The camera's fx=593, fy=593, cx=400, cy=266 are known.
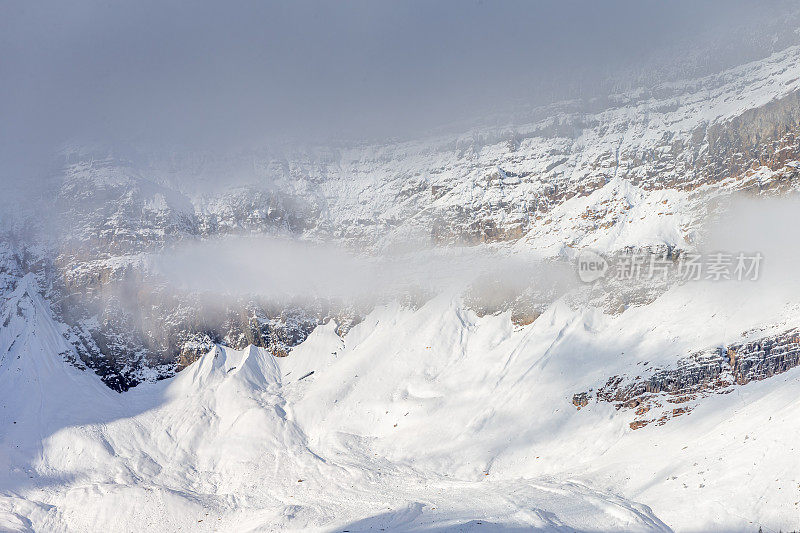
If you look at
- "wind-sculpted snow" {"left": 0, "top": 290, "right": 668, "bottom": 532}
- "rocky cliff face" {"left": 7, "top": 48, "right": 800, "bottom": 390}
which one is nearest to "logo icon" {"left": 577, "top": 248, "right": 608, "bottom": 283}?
"rocky cliff face" {"left": 7, "top": 48, "right": 800, "bottom": 390}

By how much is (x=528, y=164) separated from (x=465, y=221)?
22803 mm

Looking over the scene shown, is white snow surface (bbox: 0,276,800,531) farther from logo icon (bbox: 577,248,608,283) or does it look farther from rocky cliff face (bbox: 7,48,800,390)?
logo icon (bbox: 577,248,608,283)

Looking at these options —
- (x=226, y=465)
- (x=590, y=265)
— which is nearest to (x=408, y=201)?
(x=590, y=265)

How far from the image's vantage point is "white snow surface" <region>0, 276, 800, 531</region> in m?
68.6

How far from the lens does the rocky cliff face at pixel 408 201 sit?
128750mm

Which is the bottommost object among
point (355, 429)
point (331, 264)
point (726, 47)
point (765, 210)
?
point (355, 429)

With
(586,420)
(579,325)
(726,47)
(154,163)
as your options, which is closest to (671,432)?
(586,420)

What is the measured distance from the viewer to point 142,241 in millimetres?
164750

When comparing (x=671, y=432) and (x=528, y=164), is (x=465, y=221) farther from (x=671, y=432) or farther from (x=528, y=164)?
(x=671, y=432)

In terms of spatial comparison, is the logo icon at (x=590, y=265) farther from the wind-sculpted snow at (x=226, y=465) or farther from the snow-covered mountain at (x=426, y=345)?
the wind-sculpted snow at (x=226, y=465)

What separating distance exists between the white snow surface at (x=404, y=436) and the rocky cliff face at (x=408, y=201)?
28.5 feet

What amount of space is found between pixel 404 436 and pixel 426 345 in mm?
25936

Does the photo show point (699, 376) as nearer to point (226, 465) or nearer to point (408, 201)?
point (226, 465)

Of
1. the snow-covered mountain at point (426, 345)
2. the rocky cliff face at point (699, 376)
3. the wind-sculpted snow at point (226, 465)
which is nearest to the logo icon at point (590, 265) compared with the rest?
the snow-covered mountain at point (426, 345)
